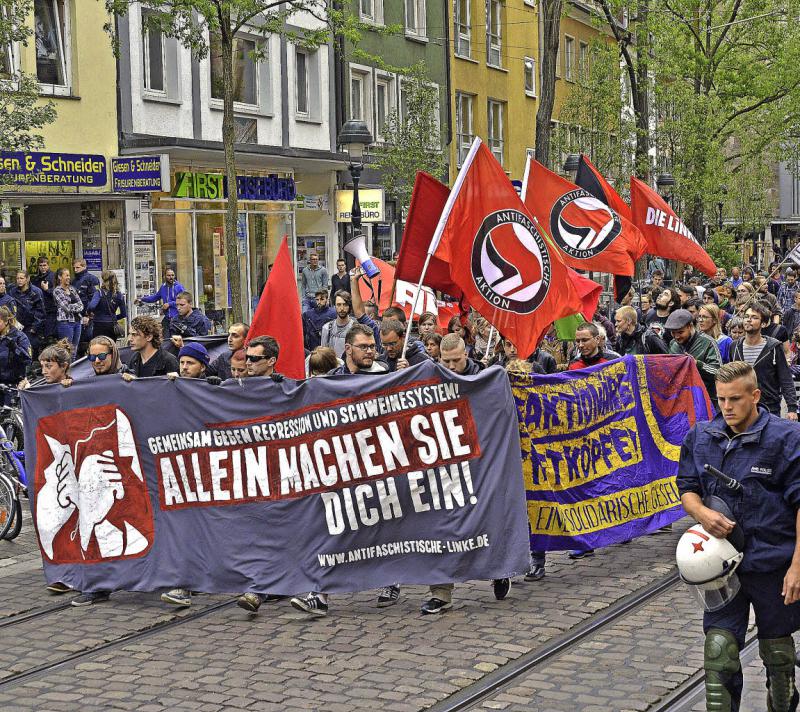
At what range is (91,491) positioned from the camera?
31.3ft

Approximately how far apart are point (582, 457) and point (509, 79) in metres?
37.2

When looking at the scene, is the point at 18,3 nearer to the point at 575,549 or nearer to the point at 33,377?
the point at 33,377

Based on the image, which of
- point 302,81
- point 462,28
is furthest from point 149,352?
point 462,28

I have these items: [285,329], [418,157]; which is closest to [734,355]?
[285,329]

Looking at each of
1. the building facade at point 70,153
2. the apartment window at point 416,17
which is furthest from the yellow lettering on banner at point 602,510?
the apartment window at point 416,17

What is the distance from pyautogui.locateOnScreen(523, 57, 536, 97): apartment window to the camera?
47688 mm

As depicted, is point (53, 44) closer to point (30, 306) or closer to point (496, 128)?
point (30, 306)

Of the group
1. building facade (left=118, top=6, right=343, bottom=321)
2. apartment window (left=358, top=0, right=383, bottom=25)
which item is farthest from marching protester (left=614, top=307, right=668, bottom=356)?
apartment window (left=358, top=0, right=383, bottom=25)

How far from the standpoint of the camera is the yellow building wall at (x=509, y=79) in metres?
42.3

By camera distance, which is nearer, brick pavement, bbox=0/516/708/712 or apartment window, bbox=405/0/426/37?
brick pavement, bbox=0/516/708/712

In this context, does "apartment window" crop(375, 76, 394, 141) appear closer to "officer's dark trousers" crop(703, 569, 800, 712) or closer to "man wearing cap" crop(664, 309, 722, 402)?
"man wearing cap" crop(664, 309, 722, 402)

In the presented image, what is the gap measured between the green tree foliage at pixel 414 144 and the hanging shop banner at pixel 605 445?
20517 millimetres

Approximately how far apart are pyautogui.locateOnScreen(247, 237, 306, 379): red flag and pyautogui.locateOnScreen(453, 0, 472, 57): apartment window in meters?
31.6

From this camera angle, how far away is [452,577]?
8.83m
